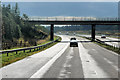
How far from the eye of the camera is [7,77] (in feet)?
36.6

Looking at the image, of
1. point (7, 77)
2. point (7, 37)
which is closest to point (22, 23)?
point (7, 37)

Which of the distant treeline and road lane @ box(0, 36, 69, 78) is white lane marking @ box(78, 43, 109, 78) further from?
the distant treeline

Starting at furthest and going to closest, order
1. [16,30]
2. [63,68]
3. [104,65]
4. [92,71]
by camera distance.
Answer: [16,30]
[104,65]
[63,68]
[92,71]

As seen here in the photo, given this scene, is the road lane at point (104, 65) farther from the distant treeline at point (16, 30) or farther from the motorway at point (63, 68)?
the distant treeline at point (16, 30)

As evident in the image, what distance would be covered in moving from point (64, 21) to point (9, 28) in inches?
1209

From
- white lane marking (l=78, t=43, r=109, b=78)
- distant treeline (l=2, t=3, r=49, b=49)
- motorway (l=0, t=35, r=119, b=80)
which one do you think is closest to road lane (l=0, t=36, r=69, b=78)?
motorway (l=0, t=35, r=119, b=80)

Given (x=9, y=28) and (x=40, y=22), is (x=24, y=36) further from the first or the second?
(x=40, y=22)

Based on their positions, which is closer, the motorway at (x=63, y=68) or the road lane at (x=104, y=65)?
the motorway at (x=63, y=68)

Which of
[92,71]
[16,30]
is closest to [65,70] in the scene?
[92,71]

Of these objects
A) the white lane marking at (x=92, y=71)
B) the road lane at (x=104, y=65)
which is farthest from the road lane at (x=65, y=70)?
the road lane at (x=104, y=65)

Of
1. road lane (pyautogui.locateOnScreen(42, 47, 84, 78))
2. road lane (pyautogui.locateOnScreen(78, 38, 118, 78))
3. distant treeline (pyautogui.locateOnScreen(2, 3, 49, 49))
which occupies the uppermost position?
distant treeline (pyautogui.locateOnScreen(2, 3, 49, 49))

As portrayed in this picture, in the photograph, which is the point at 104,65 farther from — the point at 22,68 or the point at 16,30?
the point at 16,30

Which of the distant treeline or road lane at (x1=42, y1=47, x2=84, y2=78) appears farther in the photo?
the distant treeline

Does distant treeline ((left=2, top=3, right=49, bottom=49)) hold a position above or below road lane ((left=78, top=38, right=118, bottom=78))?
above
